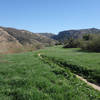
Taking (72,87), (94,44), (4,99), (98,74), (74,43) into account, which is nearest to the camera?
(4,99)

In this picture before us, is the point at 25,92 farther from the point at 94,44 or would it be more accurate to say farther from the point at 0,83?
the point at 94,44

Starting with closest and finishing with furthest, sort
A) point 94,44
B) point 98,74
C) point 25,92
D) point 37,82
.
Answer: point 25,92 < point 37,82 < point 98,74 < point 94,44

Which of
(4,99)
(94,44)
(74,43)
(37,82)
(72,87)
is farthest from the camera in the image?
(74,43)

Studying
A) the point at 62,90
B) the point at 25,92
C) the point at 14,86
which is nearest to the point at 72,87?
the point at 62,90

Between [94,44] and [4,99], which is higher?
[94,44]

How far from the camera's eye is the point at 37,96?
16.6 ft

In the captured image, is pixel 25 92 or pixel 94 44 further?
pixel 94 44

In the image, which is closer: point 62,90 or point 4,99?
point 4,99

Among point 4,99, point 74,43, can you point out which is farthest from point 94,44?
point 4,99

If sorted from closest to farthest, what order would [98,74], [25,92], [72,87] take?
[25,92] → [72,87] → [98,74]

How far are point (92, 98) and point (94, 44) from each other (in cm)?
2797

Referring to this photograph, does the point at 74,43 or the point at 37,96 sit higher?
the point at 74,43

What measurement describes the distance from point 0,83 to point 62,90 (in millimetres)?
3381

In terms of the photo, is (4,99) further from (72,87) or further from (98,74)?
(98,74)
